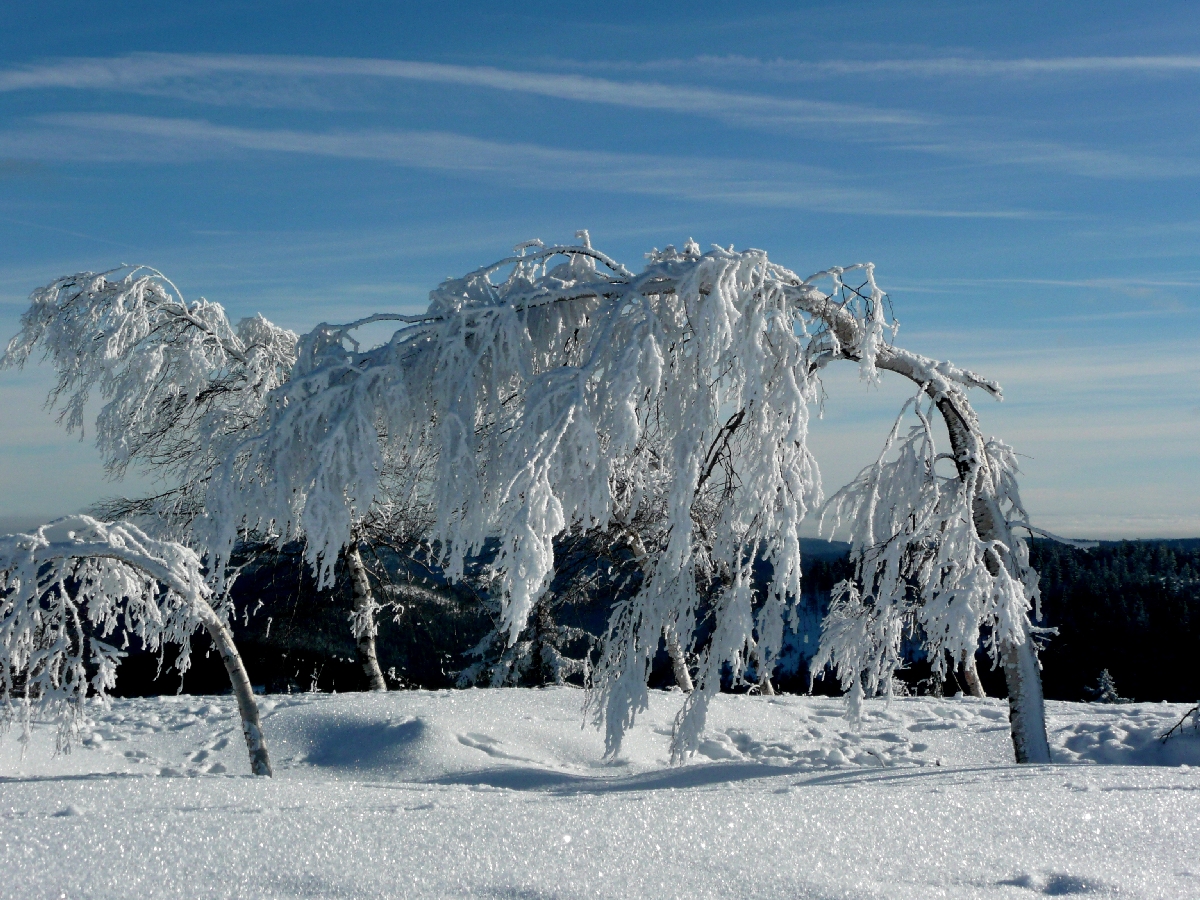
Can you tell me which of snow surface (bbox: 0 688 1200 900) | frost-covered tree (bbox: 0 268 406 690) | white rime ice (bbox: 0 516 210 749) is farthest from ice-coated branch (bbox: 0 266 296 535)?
snow surface (bbox: 0 688 1200 900)

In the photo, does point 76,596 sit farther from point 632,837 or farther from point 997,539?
point 997,539

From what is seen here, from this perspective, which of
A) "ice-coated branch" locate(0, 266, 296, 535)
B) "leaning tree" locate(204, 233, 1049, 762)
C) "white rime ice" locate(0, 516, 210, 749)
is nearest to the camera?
"leaning tree" locate(204, 233, 1049, 762)

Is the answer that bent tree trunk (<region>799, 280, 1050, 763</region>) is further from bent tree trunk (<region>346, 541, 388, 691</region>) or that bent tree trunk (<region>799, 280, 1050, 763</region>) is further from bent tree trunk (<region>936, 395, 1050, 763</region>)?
bent tree trunk (<region>346, 541, 388, 691</region>)

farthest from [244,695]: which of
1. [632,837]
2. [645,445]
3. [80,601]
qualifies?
[632,837]

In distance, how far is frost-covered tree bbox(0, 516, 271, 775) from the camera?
808 centimetres

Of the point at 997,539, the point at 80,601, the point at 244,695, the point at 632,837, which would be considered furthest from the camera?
the point at 80,601

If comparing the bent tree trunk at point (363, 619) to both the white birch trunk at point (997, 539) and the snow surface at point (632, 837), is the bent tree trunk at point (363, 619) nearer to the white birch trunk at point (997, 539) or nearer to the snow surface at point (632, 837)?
the snow surface at point (632, 837)

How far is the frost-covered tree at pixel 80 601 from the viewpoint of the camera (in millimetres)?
8078

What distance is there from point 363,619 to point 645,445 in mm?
8229

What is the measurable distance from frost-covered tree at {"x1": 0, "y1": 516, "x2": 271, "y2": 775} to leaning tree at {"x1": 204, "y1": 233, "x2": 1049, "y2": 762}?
6.44 ft

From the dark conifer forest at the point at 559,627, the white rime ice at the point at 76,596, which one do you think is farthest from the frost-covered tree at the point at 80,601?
the dark conifer forest at the point at 559,627

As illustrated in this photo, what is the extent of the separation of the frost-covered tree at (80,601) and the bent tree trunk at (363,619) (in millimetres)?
5973

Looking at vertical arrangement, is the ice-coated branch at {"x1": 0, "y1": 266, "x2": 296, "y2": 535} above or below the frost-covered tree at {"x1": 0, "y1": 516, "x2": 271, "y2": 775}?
above

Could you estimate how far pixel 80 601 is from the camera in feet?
28.6
